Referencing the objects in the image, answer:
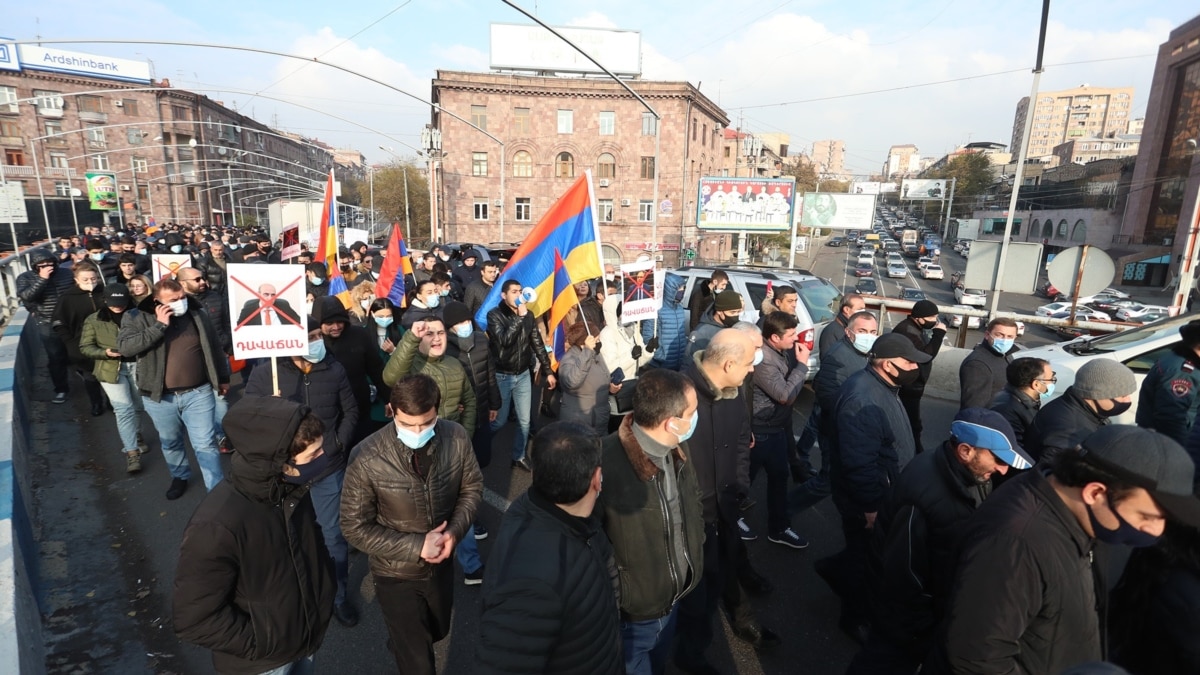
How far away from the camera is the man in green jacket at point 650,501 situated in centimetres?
262

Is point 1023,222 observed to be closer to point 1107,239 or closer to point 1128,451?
point 1107,239

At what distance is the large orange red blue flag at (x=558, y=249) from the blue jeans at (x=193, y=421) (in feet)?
8.21

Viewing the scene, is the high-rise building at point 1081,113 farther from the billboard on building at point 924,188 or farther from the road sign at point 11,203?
the road sign at point 11,203

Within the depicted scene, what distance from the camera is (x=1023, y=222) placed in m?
65.2

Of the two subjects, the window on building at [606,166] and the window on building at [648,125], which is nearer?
the window on building at [648,125]

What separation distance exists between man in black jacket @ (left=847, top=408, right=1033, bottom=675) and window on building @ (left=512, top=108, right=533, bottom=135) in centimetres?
4216

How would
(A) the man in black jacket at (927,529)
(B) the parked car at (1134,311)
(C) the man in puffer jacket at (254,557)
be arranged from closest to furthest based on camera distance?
(C) the man in puffer jacket at (254,557), (A) the man in black jacket at (927,529), (B) the parked car at (1134,311)

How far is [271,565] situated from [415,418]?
844mm

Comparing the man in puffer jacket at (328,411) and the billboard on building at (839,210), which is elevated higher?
the billboard on building at (839,210)

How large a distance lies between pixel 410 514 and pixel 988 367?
4664mm

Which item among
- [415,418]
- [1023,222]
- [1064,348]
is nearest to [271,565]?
[415,418]

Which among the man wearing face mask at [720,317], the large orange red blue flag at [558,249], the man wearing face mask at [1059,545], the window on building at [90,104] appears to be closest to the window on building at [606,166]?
the large orange red blue flag at [558,249]

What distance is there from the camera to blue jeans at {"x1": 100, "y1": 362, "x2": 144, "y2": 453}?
5.77m

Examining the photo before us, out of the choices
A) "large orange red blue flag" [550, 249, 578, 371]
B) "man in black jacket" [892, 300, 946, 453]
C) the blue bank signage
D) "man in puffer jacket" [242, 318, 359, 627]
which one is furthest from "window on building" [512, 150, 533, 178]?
"man in puffer jacket" [242, 318, 359, 627]
